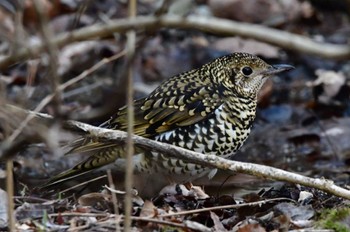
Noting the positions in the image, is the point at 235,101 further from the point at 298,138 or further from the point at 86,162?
the point at 298,138

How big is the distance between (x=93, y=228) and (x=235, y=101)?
85.8 inches

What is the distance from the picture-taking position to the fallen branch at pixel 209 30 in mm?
3029

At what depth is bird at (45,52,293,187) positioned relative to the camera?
6242mm

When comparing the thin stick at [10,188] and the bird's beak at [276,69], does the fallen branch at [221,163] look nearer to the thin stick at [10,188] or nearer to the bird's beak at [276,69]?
the thin stick at [10,188]

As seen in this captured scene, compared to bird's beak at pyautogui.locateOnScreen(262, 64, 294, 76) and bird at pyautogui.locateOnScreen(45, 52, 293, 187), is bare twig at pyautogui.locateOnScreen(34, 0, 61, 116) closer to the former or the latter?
bird at pyautogui.locateOnScreen(45, 52, 293, 187)

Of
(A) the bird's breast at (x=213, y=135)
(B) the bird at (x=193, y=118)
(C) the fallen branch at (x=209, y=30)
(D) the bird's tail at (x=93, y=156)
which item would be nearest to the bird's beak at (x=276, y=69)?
(B) the bird at (x=193, y=118)

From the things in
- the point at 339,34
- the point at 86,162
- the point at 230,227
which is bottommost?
the point at 230,227

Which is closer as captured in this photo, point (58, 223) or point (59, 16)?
point (58, 223)

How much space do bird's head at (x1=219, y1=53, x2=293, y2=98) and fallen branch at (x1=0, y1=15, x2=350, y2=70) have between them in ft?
11.7

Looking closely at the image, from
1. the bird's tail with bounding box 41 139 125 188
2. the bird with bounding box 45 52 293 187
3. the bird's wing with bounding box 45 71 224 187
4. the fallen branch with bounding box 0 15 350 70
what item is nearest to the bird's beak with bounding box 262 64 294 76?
the bird with bounding box 45 52 293 187

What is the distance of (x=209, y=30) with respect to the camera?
10.4 ft

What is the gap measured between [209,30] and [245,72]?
12.0 ft

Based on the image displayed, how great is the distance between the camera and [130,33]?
3.57m

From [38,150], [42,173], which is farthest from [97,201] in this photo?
[38,150]
